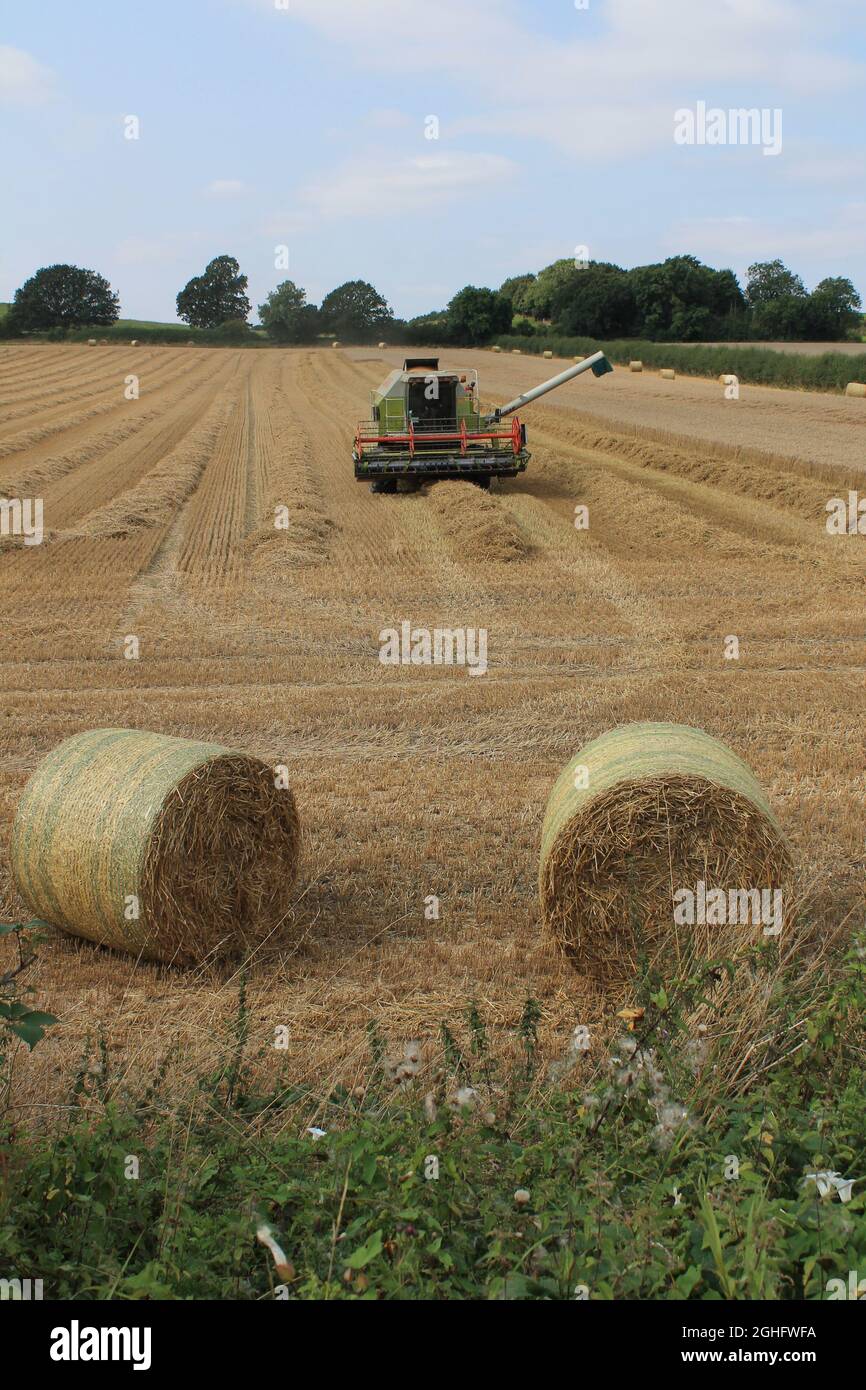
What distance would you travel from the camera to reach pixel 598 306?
7350 centimetres

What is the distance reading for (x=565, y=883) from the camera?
5605mm

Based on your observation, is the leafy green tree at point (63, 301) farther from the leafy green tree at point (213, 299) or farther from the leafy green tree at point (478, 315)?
the leafy green tree at point (478, 315)

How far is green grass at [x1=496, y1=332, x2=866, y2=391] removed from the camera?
3975 centimetres

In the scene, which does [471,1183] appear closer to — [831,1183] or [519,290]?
[831,1183]

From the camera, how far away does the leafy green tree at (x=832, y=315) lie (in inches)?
2566

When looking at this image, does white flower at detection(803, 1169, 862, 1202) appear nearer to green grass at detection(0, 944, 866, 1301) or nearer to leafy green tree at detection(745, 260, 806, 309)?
green grass at detection(0, 944, 866, 1301)

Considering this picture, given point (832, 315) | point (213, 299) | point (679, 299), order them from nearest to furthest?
point (832, 315) → point (679, 299) → point (213, 299)

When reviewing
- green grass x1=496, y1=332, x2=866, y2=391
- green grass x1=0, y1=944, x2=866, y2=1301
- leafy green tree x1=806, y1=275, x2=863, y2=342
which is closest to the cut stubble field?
green grass x1=0, y1=944, x2=866, y2=1301

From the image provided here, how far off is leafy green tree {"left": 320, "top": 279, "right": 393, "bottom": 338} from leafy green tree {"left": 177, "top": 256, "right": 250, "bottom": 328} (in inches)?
602

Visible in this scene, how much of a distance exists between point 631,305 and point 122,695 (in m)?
68.5

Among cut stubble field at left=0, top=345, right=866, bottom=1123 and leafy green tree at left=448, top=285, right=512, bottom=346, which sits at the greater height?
leafy green tree at left=448, top=285, right=512, bottom=346

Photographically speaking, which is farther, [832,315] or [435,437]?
[832,315]

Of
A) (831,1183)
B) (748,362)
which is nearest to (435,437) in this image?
(831,1183)

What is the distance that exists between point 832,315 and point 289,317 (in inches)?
1745
